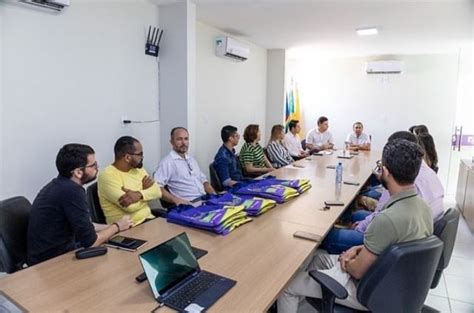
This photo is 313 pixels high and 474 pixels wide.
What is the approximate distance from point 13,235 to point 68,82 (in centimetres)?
137

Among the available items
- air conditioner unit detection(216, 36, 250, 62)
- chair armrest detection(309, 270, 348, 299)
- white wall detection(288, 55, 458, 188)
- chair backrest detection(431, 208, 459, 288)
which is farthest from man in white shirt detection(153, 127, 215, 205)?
white wall detection(288, 55, 458, 188)

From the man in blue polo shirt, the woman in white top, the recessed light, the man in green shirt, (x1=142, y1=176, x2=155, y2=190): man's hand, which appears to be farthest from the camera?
the woman in white top

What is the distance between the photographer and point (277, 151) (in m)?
5.11

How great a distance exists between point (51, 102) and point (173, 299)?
80.0 inches

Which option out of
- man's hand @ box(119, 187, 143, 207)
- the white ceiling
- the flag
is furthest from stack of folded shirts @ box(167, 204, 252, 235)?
the flag

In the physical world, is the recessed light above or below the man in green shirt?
above

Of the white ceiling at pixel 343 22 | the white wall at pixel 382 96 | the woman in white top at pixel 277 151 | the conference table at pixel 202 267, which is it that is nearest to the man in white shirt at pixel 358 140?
the white wall at pixel 382 96

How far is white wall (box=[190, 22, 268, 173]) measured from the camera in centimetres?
455

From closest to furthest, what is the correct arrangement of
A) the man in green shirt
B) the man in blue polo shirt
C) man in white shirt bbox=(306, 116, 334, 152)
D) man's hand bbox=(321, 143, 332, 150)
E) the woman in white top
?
the man in green shirt < the man in blue polo shirt < the woman in white top < man's hand bbox=(321, 143, 332, 150) < man in white shirt bbox=(306, 116, 334, 152)

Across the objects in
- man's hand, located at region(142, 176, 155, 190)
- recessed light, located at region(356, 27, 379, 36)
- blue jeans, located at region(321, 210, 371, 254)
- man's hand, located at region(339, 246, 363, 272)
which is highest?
recessed light, located at region(356, 27, 379, 36)

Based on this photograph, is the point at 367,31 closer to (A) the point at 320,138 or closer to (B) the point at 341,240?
(A) the point at 320,138

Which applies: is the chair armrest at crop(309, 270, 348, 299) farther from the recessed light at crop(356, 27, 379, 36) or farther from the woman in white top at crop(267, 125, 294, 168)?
the recessed light at crop(356, 27, 379, 36)

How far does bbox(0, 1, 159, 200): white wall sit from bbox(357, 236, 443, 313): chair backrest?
7.75 feet

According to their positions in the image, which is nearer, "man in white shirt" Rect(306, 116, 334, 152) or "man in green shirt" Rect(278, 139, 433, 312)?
"man in green shirt" Rect(278, 139, 433, 312)
